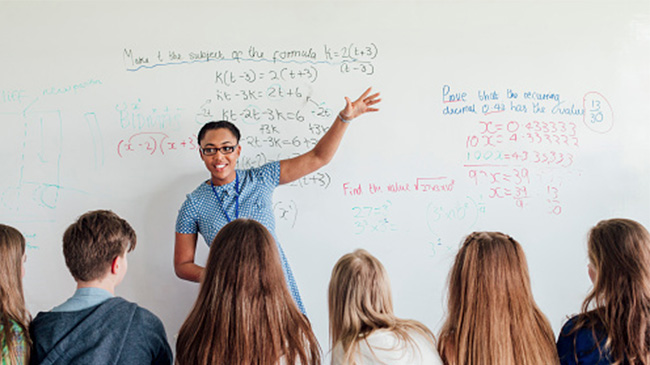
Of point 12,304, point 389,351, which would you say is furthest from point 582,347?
point 12,304

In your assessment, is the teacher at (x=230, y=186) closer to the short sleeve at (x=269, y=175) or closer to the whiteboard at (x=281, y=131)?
the short sleeve at (x=269, y=175)

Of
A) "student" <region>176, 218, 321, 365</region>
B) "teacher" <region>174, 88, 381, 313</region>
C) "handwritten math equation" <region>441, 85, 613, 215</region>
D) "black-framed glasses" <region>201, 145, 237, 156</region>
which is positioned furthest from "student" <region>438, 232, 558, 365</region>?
"black-framed glasses" <region>201, 145, 237, 156</region>

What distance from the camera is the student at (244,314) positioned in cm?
150

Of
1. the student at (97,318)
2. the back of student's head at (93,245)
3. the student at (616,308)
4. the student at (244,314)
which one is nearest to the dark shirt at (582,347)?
the student at (616,308)

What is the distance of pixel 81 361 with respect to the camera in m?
1.47

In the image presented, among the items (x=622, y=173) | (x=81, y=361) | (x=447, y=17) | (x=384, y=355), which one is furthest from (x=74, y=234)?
(x=622, y=173)

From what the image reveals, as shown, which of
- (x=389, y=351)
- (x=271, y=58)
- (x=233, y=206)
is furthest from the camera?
(x=271, y=58)

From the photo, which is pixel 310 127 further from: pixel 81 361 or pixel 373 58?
pixel 81 361

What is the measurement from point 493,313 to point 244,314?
2.34 feet

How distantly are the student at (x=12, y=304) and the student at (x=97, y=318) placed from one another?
0.04 meters

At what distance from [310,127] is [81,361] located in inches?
55.9

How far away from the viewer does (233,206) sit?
90.5 inches

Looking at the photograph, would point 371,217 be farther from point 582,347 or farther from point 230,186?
point 582,347

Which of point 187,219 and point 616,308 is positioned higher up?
point 187,219
